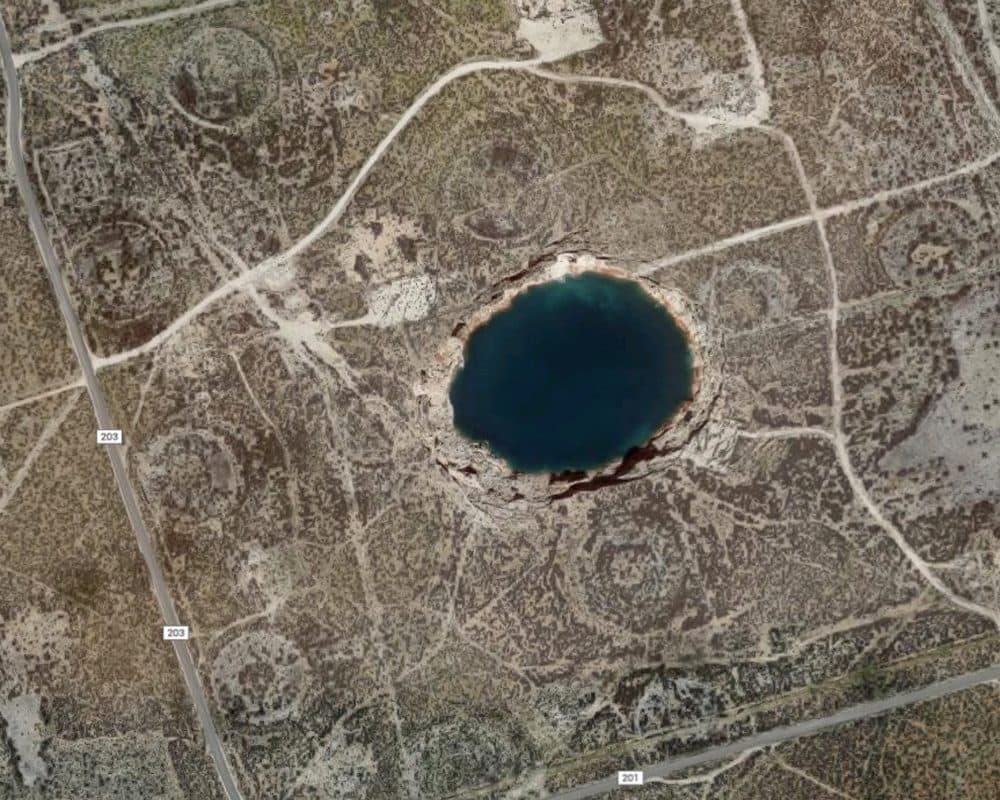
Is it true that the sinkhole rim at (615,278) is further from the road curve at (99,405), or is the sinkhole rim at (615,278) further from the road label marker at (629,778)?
the road curve at (99,405)

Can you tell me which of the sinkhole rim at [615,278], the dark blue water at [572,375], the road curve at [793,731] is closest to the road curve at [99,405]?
the sinkhole rim at [615,278]

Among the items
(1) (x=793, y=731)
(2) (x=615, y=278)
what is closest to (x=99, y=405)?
(2) (x=615, y=278)

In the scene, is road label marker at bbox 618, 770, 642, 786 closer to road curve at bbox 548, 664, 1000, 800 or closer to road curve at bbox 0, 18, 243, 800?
road curve at bbox 548, 664, 1000, 800

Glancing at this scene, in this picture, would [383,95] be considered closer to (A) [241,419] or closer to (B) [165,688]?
(A) [241,419]

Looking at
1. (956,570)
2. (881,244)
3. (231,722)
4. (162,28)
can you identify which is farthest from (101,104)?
(956,570)

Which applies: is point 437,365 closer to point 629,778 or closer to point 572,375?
point 572,375

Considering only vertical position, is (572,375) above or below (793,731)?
above

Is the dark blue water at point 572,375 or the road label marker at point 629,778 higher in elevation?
the dark blue water at point 572,375
